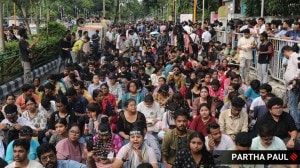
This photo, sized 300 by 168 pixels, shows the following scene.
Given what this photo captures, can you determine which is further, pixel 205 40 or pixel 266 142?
pixel 205 40

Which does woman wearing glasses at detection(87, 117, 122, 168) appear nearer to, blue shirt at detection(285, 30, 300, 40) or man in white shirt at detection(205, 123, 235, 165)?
man in white shirt at detection(205, 123, 235, 165)

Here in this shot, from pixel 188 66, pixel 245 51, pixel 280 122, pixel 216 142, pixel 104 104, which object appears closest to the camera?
pixel 216 142

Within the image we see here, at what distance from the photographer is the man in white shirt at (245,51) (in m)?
12.1

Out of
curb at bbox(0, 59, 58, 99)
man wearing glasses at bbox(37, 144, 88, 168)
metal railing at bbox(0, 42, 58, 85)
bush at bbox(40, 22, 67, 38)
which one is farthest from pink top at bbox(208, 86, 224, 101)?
bush at bbox(40, 22, 67, 38)

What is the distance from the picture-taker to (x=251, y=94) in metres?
8.86

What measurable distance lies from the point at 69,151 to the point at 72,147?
0.25 ft

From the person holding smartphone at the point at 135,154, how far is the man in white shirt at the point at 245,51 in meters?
7.25

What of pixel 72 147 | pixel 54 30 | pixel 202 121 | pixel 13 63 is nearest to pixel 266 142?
pixel 202 121

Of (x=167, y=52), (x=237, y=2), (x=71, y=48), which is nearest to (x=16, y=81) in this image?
(x=71, y=48)

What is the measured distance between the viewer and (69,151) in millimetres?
5965

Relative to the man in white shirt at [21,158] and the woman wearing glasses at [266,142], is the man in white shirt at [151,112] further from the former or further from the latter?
the man in white shirt at [21,158]

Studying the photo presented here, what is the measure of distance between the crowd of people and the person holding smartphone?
0.5 inches

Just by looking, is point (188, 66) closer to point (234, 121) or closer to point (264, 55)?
point (264, 55)

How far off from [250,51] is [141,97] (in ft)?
14.5
